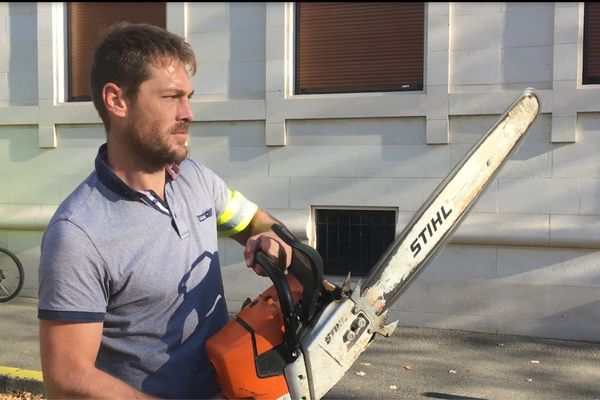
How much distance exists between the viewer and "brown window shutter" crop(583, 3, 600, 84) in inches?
236

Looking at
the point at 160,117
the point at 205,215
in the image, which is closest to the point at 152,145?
the point at 160,117

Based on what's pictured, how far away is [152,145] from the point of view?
68.7 inches

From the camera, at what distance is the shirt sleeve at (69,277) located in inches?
60.9

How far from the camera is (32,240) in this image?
308 inches

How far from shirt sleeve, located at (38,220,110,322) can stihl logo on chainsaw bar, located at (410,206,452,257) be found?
0.98 metres

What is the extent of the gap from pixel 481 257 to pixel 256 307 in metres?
4.72

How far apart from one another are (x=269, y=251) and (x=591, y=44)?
5319mm

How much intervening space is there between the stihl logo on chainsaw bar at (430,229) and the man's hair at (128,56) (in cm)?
91

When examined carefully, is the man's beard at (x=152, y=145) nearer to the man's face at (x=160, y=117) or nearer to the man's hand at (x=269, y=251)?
the man's face at (x=160, y=117)

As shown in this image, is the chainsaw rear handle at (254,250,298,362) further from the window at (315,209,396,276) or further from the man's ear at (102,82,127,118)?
the window at (315,209,396,276)

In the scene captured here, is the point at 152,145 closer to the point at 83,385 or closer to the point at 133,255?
the point at 133,255

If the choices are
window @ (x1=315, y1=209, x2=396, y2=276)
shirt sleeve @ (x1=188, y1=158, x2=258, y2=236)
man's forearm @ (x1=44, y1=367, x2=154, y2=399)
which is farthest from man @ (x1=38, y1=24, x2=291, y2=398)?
window @ (x1=315, y1=209, x2=396, y2=276)

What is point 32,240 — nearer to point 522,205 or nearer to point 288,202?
point 288,202

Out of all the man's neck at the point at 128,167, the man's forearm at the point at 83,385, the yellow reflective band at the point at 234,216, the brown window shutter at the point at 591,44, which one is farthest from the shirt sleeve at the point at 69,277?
the brown window shutter at the point at 591,44
